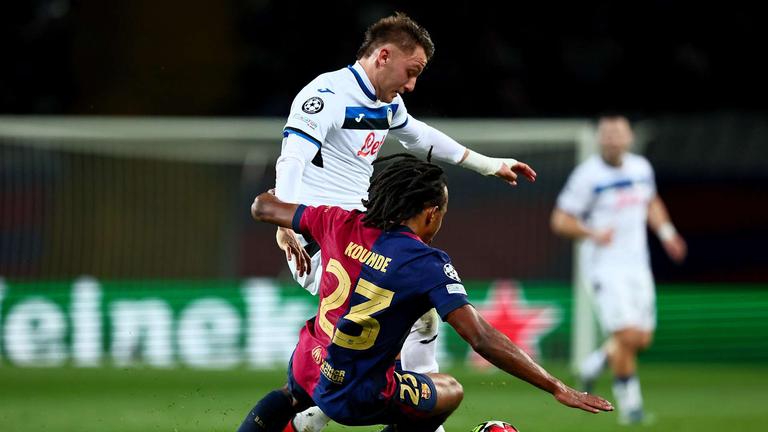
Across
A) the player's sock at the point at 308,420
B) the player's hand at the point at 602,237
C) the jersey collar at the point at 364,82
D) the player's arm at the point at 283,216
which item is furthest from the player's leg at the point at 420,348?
the player's hand at the point at 602,237

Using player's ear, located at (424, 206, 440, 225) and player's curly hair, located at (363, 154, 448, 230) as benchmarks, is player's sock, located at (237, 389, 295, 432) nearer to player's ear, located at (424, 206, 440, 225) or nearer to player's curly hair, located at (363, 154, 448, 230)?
player's curly hair, located at (363, 154, 448, 230)

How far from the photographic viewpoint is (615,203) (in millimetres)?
11453

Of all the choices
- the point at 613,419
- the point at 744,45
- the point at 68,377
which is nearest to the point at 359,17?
the point at 744,45

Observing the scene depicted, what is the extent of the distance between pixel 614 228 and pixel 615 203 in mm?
214

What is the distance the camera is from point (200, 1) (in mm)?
19844

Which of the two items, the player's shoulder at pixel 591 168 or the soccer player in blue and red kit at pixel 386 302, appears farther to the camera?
the player's shoulder at pixel 591 168

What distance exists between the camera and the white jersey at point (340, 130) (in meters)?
6.40

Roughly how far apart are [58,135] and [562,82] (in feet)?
29.3

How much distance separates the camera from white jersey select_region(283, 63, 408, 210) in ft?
21.0

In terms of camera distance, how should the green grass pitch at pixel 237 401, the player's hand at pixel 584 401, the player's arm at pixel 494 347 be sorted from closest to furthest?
1. the player's hand at pixel 584 401
2. the player's arm at pixel 494 347
3. the green grass pitch at pixel 237 401

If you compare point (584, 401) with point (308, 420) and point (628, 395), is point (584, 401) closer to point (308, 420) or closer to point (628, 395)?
point (308, 420)

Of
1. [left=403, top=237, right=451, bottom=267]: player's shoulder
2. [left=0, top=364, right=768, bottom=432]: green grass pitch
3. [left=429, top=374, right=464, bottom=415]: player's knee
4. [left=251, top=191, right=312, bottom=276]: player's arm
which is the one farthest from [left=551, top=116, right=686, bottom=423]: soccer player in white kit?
[left=403, top=237, right=451, bottom=267]: player's shoulder

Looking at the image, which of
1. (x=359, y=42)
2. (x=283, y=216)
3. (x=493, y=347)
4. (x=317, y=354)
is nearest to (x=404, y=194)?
(x=283, y=216)

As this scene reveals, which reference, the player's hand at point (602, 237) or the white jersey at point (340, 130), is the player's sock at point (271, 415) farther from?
the player's hand at point (602, 237)
